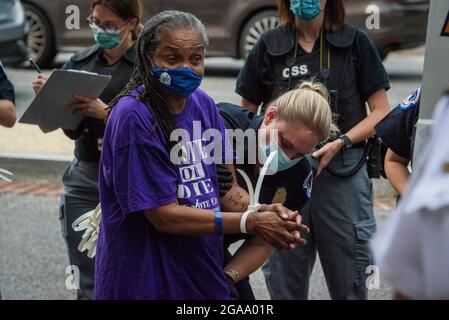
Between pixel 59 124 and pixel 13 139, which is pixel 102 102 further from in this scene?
pixel 13 139

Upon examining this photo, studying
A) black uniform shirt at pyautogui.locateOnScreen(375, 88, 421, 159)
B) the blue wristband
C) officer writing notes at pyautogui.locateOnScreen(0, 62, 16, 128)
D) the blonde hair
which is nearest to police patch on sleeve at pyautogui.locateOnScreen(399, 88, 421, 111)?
black uniform shirt at pyautogui.locateOnScreen(375, 88, 421, 159)

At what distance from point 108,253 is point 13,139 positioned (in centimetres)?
610

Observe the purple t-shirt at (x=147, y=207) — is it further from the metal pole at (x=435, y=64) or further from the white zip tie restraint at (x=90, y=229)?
the white zip tie restraint at (x=90, y=229)

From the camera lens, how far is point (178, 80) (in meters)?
2.78

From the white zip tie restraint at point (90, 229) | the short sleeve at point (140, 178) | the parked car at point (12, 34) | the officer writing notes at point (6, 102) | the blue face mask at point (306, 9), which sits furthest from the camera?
the parked car at point (12, 34)

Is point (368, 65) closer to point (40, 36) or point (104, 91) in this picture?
point (104, 91)

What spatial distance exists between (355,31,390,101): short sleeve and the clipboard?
3.72 ft

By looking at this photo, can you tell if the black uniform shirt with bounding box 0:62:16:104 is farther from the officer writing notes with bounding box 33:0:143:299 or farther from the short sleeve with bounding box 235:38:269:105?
the short sleeve with bounding box 235:38:269:105

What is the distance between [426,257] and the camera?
166cm

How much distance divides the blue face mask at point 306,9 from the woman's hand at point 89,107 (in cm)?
96

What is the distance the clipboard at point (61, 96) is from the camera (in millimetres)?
3971

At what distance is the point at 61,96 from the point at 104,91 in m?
0.24

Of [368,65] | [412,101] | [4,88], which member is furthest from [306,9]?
[4,88]

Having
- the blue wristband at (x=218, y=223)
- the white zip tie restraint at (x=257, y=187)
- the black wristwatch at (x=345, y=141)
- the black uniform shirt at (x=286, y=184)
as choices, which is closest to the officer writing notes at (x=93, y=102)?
the black wristwatch at (x=345, y=141)
